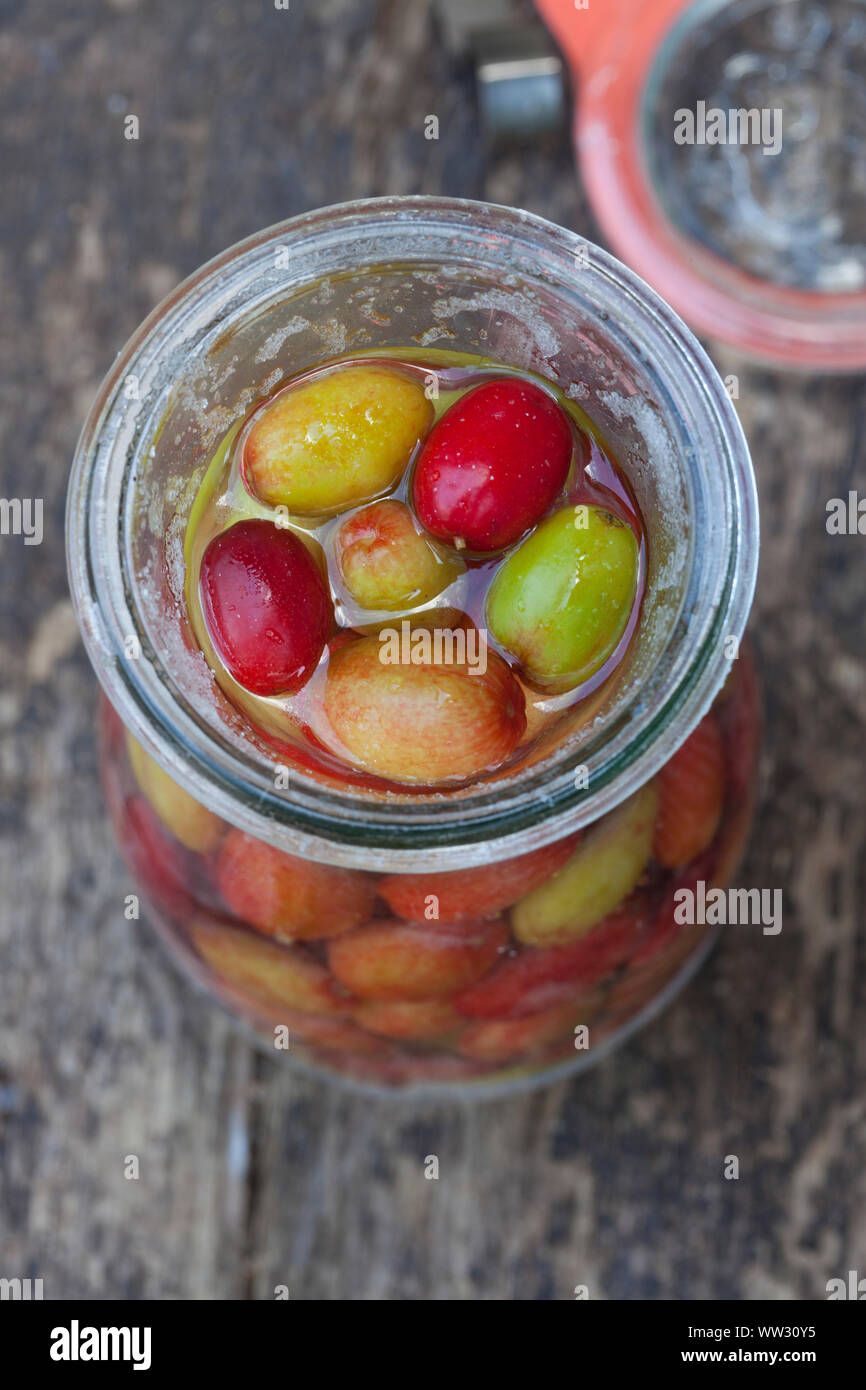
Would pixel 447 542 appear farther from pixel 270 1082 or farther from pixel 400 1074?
pixel 270 1082

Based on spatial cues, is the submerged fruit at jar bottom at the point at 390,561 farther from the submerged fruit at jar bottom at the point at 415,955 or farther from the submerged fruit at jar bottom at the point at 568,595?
the submerged fruit at jar bottom at the point at 415,955

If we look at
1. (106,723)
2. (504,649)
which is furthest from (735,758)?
(106,723)

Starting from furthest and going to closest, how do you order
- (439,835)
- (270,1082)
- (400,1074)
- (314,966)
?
(270,1082), (400,1074), (314,966), (439,835)

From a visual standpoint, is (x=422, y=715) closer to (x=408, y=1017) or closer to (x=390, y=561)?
(x=390, y=561)

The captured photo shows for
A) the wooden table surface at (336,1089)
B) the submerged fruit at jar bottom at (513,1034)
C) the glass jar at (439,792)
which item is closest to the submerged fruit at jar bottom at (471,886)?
the glass jar at (439,792)

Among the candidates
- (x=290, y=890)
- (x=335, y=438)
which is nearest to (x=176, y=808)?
(x=290, y=890)

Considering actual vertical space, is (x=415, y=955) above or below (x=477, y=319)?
below
